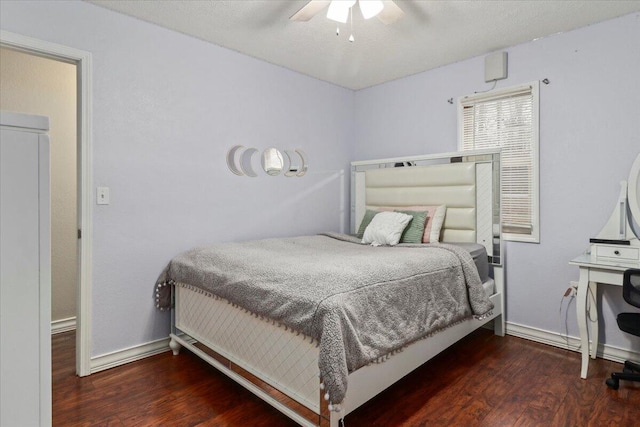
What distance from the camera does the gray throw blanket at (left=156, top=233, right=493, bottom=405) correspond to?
5.08 ft

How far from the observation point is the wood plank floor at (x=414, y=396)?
1871 mm

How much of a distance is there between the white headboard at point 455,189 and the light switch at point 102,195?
2.36 metres

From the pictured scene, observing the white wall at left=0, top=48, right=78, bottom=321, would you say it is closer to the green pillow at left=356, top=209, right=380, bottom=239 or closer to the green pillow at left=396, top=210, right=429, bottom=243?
the green pillow at left=356, top=209, right=380, bottom=239

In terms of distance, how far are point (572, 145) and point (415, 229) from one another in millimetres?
1294

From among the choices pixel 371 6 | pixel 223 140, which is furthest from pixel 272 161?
pixel 371 6

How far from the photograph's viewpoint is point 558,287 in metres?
2.83

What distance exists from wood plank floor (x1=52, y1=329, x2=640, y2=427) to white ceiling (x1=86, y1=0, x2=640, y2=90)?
7.77 feet

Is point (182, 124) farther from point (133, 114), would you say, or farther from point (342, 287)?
point (342, 287)

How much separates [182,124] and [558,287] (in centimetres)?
313

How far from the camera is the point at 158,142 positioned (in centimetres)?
265

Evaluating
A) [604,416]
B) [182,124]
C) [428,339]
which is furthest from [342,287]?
Result: [182,124]

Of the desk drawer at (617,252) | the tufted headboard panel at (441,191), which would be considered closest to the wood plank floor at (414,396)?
the desk drawer at (617,252)

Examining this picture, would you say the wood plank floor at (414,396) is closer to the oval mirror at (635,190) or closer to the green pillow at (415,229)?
the green pillow at (415,229)

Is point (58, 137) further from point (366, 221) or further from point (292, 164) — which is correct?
point (366, 221)
